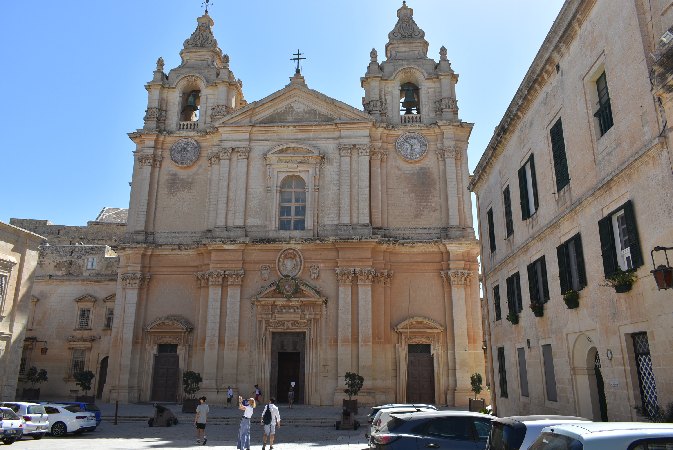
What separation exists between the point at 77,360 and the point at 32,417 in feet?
60.5

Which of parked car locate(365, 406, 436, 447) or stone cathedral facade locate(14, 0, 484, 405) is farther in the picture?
stone cathedral facade locate(14, 0, 484, 405)

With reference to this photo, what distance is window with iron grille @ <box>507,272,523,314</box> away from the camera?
18.1 metres

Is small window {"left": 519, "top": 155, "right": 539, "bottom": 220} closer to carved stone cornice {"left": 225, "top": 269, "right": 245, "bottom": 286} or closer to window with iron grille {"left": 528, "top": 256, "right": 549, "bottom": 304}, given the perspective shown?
window with iron grille {"left": 528, "top": 256, "right": 549, "bottom": 304}

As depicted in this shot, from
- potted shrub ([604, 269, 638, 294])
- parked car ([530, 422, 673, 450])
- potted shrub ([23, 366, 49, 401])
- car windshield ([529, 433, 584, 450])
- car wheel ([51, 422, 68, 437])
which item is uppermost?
potted shrub ([604, 269, 638, 294])

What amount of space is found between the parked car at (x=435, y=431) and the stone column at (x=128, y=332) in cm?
2272

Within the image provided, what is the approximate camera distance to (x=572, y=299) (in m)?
13.3

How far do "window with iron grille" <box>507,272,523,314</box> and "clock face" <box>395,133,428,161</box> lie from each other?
45.3 ft

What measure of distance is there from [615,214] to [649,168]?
1.71 metres

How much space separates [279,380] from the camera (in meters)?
28.6

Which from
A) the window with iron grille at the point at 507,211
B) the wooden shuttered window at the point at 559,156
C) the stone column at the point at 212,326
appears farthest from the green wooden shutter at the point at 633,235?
the stone column at the point at 212,326

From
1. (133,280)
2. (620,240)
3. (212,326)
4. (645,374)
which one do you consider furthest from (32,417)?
(620,240)

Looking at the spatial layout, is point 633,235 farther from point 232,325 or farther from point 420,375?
point 232,325

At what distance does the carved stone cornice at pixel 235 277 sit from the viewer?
2906 centimetres

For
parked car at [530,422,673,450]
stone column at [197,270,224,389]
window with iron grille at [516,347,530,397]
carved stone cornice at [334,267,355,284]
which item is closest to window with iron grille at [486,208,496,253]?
window with iron grille at [516,347,530,397]
